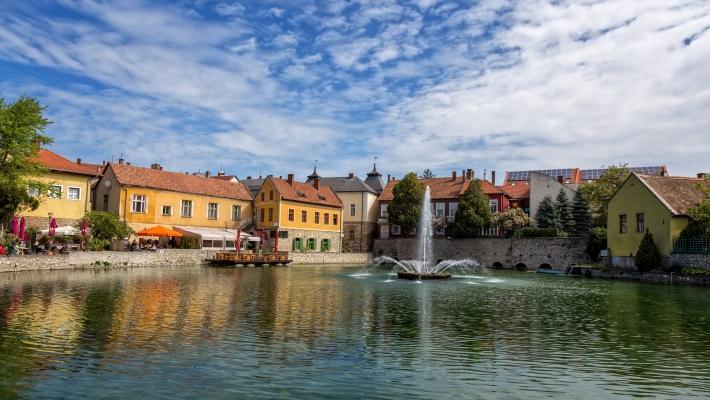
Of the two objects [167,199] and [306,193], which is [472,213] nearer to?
[306,193]

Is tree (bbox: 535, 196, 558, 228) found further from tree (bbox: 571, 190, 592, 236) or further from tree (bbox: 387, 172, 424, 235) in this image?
tree (bbox: 387, 172, 424, 235)

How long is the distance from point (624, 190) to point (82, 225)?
41.0 m

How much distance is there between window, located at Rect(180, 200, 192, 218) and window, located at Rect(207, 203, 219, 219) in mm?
2340

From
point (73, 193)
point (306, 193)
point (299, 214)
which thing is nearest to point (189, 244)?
point (73, 193)

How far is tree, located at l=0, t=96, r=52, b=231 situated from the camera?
36.2 metres

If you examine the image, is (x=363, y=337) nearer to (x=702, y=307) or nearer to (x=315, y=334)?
(x=315, y=334)

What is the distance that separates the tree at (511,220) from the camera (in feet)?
208

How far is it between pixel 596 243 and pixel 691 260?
1321 centimetres

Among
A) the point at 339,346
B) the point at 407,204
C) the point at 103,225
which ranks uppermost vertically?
the point at 407,204

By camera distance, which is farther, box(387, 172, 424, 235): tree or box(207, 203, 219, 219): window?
box(387, 172, 424, 235): tree

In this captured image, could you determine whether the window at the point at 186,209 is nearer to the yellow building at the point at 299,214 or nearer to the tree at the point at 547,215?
the yellow building at the point at 299,214

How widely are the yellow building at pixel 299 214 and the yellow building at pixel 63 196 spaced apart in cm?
1959

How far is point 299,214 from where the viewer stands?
6462 centimetres

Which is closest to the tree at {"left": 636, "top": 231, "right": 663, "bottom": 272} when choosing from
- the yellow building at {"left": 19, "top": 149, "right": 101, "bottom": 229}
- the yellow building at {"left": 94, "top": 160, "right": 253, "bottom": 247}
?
the yellow building at {"left": 94, "top": 160, "right": 253, "bottom": 247}
